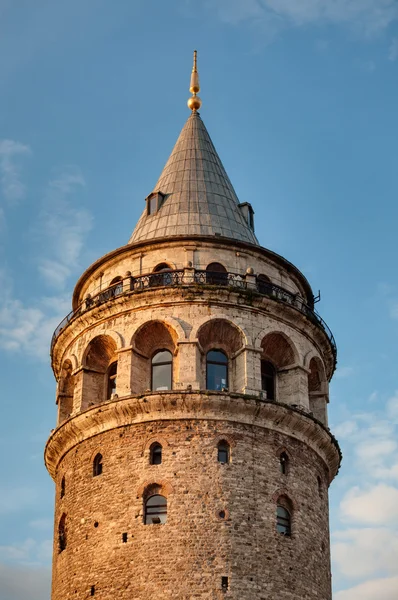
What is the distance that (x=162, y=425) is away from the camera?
38906mm

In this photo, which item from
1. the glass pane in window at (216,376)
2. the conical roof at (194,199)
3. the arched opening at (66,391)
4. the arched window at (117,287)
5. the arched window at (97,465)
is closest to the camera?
the arched window at (97,465)

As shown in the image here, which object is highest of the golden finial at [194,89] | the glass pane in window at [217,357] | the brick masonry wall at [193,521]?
the golden finial at [194,89]

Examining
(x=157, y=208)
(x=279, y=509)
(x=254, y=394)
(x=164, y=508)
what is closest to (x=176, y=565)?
(x=164, y=508)

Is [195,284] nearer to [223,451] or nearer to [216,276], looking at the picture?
[216,276]

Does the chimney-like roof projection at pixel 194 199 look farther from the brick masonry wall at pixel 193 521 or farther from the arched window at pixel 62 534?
the arched window at pixel 62 534

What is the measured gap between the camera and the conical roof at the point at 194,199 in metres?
45.1

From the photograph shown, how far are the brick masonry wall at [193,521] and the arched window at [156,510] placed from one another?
1.01 feet

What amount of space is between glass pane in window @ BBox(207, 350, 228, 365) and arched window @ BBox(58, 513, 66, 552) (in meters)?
7.83

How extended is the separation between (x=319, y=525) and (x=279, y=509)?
2.30 meters

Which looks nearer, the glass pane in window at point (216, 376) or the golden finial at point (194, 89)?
the glass pane in window at point (216, 376)

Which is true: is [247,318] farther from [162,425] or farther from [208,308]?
[162,425]

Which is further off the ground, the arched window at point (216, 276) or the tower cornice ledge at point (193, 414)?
the arched window at point (216, 276)

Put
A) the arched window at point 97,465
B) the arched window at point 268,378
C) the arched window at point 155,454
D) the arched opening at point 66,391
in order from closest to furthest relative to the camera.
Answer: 1. the arched window at point 155,454
2. the arched window at point 97,465
3. the arched window at point 268,378
4. the arched opening at point 66,391

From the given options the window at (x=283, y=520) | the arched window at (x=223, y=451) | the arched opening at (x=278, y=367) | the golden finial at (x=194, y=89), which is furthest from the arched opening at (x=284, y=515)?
the golden finial at (x=194, y=89)
